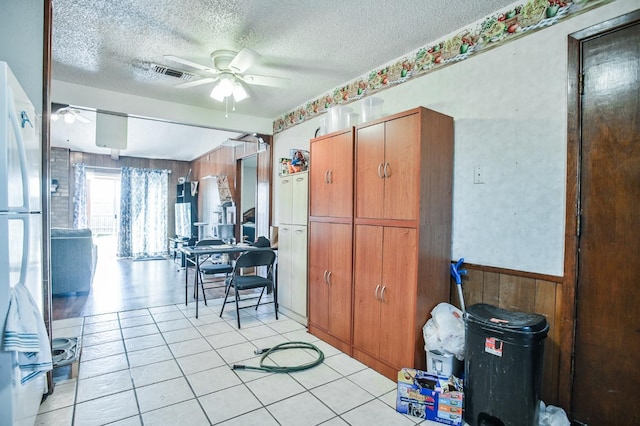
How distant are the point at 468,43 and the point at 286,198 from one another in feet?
7.86

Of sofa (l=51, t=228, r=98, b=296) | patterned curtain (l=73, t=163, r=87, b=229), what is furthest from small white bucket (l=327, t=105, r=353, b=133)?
patterned curtain (l=73, t=163, r=87, b=229)

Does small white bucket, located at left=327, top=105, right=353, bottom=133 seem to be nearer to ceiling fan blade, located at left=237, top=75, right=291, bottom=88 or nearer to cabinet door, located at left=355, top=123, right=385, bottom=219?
cabinet door, located at left=355, top=123, right=385, bottom=219

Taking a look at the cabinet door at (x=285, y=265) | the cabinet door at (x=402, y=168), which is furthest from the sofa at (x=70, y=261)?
the cabinet door at (x=402, y=168)

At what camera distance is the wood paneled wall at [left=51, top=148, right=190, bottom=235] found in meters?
8.01

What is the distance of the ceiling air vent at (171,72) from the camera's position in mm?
3024

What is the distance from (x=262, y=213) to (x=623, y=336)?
14.4 ft

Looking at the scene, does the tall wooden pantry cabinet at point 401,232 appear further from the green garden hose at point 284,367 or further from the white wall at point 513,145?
the green garden hose at point 284,367

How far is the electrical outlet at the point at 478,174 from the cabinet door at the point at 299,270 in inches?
71.1

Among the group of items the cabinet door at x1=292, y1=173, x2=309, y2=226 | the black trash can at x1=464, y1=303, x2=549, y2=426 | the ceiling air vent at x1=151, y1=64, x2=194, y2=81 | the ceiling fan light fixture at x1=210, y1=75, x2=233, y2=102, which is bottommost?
the black trash can at x1=464, y1=303, x2=549, y2=426

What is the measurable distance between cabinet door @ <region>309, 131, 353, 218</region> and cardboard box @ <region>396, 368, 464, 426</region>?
1.34m

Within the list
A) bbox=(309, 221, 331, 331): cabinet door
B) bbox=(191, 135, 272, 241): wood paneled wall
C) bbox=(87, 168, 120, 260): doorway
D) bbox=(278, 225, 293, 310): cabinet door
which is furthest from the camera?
bbox=(87, 168, 120, 260): doorway

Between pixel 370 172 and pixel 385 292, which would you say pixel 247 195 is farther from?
pixel 385 292

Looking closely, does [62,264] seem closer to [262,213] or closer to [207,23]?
[262,213]

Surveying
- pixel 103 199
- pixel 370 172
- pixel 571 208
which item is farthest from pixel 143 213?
pixel 571 208
